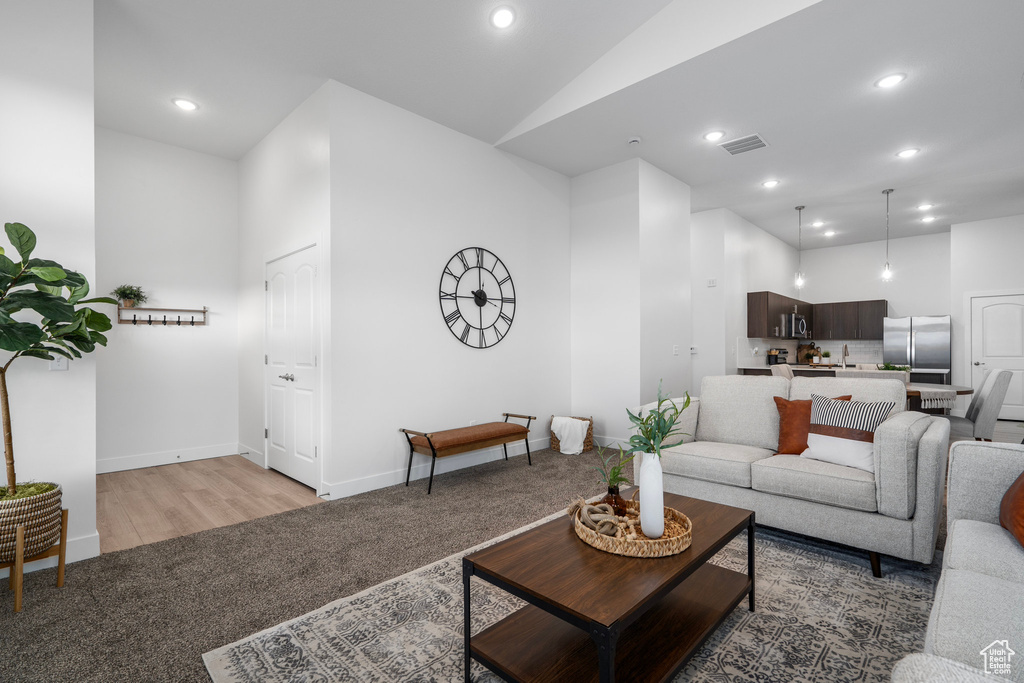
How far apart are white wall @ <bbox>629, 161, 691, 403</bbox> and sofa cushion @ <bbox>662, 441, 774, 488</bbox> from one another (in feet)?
6.43

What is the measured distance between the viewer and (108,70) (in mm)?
3680

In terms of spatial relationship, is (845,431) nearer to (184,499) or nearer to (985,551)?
(985,551)

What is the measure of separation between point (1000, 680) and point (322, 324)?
3.86m

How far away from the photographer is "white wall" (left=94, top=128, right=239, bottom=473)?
4578 millimetres

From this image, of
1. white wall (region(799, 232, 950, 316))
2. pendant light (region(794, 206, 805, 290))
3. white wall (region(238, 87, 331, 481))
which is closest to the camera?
white wall (region(238, 87, 331, 481))

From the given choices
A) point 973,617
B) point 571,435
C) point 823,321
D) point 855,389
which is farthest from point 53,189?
point 823,321

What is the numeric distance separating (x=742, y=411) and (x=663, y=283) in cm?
245

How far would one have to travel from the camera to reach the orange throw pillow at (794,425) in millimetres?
2982

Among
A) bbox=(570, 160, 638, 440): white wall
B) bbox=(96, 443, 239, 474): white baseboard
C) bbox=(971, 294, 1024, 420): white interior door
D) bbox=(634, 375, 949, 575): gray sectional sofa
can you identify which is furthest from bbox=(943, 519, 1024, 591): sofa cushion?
bbox=(971, 294, 1024, 420): white interior door

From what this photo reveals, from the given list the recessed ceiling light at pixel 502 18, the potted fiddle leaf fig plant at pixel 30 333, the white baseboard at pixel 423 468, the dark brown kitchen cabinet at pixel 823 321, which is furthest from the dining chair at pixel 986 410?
the potted fiddle leaf fig plant at pixel 30 333

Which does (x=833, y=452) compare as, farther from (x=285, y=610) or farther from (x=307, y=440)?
(x=307, y=440)

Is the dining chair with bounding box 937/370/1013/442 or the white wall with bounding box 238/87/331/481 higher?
the white wall with bounding box 238/87/331/481

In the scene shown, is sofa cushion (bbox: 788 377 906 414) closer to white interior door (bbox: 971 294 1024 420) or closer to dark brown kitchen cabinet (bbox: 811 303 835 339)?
white interior door (bbox: 971 294 1024 420)

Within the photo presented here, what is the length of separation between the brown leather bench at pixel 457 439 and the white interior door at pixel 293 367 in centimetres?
77
